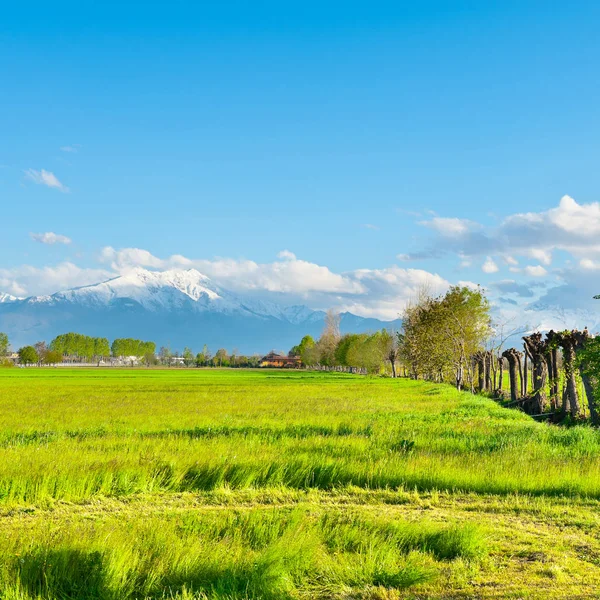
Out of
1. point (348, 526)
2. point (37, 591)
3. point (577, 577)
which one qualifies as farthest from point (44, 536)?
point (577, 577)

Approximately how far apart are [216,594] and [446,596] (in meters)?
2.38

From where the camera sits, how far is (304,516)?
8.77 metres

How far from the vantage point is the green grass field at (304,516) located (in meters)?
6.34

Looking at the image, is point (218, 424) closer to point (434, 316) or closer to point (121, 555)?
point (121, 555)

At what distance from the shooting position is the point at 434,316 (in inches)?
2445

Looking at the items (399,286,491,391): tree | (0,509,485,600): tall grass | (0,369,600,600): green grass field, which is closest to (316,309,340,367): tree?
(399,286,491,391): tree

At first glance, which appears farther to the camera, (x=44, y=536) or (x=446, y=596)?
(x=44, y=536)

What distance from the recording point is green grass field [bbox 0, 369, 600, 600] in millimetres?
6344

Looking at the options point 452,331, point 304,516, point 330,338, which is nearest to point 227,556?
point 304,516

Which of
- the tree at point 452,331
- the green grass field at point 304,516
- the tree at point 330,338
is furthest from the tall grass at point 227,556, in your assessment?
the tree at point 330,338

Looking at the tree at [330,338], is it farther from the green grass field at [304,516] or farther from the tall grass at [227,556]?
the tall grass at [227,556]

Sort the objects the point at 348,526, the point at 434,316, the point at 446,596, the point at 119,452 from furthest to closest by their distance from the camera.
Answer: the point at 434,316, the point at 119,452, the point at 348,526, the point at 446,596

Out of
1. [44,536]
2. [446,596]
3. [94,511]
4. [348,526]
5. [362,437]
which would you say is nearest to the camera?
[446,596]

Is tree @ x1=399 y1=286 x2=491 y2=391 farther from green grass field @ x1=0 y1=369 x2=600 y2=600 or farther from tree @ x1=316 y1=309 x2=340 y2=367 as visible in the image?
tree @ x1=316 y1=309 x2=340 y2=367
